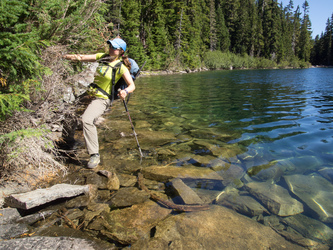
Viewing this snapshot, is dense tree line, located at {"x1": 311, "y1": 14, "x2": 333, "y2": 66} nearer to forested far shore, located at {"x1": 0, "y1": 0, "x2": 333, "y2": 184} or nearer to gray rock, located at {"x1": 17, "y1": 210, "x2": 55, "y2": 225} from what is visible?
forested far shore, located at {"x1": 0, "y1": 0, "x2": 333, "y2": 184}

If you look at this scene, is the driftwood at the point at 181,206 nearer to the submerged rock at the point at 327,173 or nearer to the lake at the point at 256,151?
the lake at the point at 256,151

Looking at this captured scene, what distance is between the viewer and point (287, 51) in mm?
93000

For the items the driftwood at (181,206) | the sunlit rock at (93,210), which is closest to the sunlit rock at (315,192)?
the driftwood at (181,206)

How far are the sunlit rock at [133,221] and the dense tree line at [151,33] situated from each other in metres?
2.11

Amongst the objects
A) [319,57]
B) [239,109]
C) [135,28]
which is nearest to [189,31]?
[135,28]

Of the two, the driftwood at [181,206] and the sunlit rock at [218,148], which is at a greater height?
the sunlit rock at [218,148]

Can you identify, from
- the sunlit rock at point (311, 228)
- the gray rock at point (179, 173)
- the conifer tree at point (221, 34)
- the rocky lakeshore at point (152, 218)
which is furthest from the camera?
the conifer tree at point (221, 34)

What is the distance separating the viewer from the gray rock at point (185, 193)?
3.65m

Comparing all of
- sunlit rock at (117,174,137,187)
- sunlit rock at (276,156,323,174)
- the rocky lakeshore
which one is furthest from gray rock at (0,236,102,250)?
sunlit rock at (276,156,323,174)

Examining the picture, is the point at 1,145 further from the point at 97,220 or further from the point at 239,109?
the point at 239,109

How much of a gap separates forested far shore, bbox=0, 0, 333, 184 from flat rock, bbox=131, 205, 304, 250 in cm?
246

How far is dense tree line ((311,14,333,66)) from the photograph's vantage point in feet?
325

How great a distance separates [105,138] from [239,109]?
6.82 metres

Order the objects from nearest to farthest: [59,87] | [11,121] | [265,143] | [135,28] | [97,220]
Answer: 1. [97,220]
2. [11,121]
3. [59,87]
4. [265,143]
5. [135,28]
